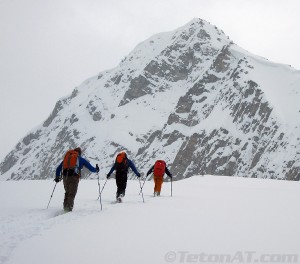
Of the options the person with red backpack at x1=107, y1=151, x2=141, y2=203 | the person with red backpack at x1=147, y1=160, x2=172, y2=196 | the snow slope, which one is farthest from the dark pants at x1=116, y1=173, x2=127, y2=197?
the snow slope

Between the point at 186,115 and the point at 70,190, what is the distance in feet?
339

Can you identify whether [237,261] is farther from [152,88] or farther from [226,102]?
[152,88]

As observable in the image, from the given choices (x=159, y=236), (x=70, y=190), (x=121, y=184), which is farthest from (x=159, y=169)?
(x=159, y=236)

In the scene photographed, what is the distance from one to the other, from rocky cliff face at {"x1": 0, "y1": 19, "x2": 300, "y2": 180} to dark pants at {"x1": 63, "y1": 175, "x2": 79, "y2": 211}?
157ft

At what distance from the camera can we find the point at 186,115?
368 feet

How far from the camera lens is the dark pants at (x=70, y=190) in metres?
9.52

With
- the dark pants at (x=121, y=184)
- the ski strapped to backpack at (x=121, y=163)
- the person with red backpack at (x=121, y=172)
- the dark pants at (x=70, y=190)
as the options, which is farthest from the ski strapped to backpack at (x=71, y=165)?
the ski strapped to backpack at (x=121, y=163)

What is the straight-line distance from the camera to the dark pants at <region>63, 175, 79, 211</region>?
31.2ft

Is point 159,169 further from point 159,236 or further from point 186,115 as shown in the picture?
point 186,115

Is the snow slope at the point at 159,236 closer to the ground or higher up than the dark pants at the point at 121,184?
closer to the ground

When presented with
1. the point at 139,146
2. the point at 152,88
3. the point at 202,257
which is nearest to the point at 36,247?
the point at 202,257

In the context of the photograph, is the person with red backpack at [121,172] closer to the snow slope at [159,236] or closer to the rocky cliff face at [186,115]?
the snow slope at [159,236]

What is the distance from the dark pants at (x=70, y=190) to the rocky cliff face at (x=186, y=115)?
48.0 meters

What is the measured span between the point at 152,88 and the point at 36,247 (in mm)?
147598
